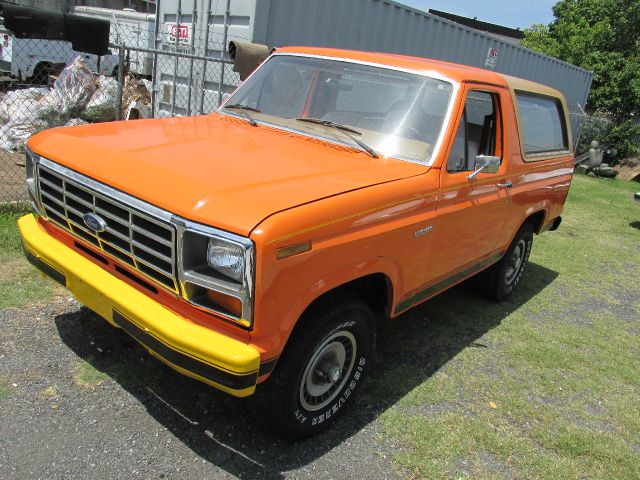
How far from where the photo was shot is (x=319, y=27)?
753cm

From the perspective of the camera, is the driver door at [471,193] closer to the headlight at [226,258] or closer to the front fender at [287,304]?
the front fender at [287,304]

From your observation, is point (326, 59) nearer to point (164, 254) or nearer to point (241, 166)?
point (241, 166)

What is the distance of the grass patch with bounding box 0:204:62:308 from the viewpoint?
3.96 metres

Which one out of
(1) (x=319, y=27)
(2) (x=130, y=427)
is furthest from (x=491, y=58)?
(2) (x=130, y=427)

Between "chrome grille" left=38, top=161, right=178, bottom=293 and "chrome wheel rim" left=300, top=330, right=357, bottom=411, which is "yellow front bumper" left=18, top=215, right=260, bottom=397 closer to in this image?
"chrome grille" left=38, top=161, right=178, bottom=293

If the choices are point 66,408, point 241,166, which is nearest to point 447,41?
point 241,166

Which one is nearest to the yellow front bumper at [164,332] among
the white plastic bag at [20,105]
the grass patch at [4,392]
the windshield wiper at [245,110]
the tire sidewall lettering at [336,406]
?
the tire sidewall lettering at [336,406]

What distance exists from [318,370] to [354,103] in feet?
5.79

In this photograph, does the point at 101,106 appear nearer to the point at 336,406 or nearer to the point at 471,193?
the point at 471,193

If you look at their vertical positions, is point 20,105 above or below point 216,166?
below

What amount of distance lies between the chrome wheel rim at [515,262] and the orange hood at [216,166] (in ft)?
8.01

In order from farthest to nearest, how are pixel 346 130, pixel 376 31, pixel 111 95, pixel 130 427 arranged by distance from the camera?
1. pixel 111 95
2. pixel 376 31
3. pixel 346 130
4. pixel 130 427

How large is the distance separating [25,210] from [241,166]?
147 inches

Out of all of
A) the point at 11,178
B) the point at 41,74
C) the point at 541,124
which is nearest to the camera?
the point at 541,124
